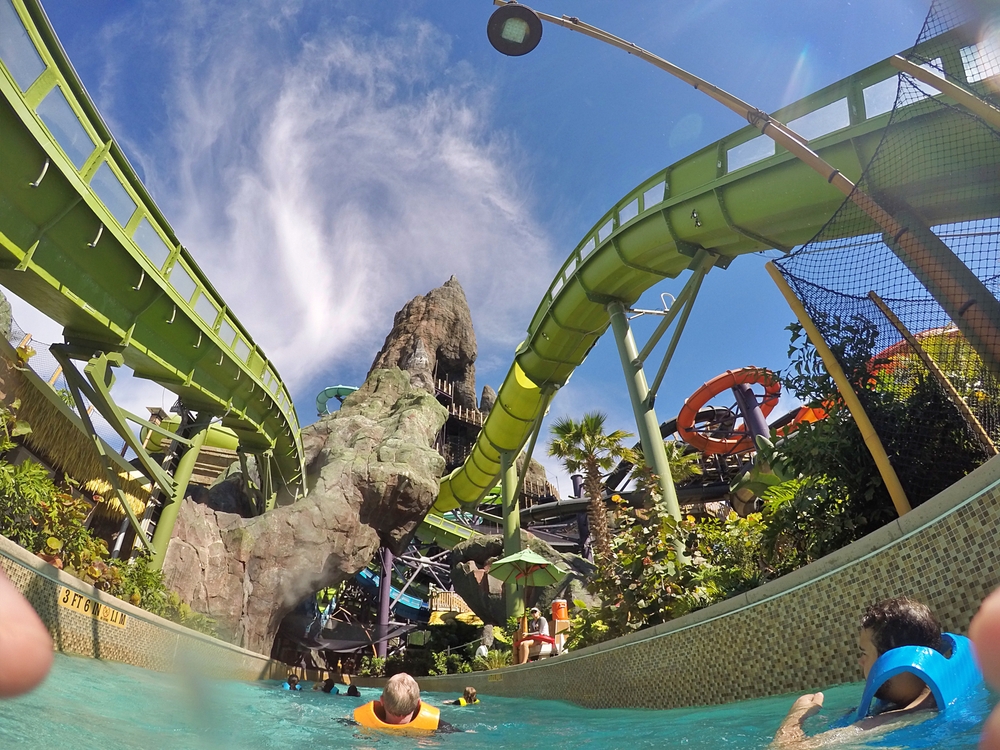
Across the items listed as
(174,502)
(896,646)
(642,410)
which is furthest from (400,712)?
(174,502)

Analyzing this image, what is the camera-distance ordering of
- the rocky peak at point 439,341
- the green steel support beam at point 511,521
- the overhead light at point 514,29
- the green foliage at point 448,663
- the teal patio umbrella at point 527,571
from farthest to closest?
the rocky peak at point 439,341, the green foliage at point 448,663, the green steel support beam at point 511,521, the teal patio umbrella at point 527,571, the overhead light at point 514,29

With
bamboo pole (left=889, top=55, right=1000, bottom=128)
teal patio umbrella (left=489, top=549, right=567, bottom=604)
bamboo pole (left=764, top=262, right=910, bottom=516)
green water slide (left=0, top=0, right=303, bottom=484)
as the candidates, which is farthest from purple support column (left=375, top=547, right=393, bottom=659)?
bamboo pole (left=889, top=55, right=1000, bottom=128)

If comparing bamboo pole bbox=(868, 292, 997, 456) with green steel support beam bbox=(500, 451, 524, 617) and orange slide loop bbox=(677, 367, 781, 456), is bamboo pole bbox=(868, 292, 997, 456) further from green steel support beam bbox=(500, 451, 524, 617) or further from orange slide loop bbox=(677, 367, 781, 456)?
orange slide loop bbox=(677, 367, 781, 456)

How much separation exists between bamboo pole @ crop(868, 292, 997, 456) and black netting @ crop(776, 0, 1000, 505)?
1 centimetres

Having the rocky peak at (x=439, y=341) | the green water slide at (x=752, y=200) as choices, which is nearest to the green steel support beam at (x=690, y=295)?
the green water slide at (x=752, y=200)

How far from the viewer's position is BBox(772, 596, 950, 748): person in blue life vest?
8.16 ft

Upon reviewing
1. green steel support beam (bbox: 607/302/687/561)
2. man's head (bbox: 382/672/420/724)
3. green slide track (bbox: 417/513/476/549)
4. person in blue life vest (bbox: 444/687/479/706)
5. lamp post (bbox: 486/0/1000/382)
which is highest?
green slide track (bbox: 417/513/476/549)

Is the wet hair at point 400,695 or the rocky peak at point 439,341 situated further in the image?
the rocky peak at point 439,341

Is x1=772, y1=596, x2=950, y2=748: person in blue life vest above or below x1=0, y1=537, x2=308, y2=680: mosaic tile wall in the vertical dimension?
below

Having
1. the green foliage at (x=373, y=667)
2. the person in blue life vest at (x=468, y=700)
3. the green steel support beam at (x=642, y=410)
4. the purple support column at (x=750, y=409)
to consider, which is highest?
the purple support column at (x=750, y=409)

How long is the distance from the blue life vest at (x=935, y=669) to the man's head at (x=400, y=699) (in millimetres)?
3147

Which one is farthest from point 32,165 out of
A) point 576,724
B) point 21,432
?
point 576,724

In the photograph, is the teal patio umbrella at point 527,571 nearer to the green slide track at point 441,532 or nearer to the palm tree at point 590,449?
the palm tree at point 590,449

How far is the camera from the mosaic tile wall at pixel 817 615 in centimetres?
339
